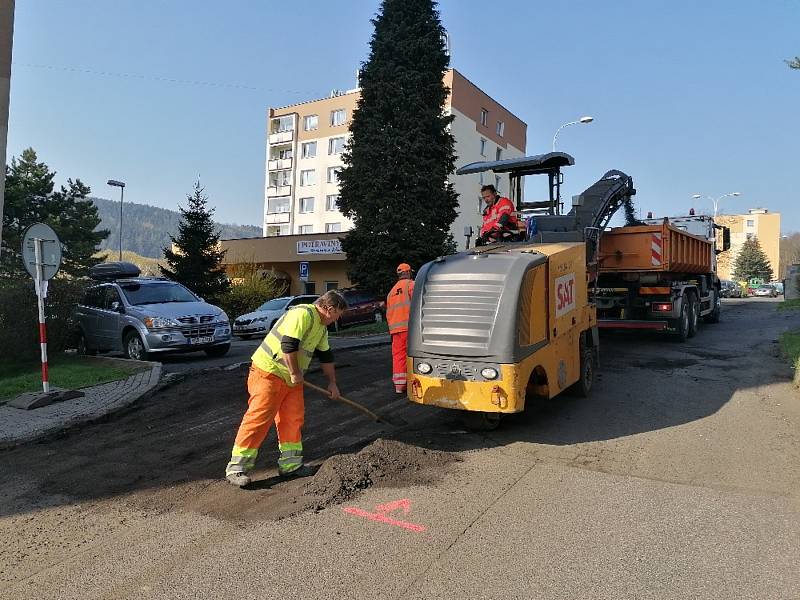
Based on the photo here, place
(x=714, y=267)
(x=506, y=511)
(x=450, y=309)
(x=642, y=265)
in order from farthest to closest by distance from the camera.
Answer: (x=714, y=267)
(x=642, y=265)
(x=450, y=309)
(x=506, y=511)

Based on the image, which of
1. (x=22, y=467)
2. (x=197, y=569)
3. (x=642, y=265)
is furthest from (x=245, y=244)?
(x=197, y=569)

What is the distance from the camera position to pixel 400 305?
7547 mm

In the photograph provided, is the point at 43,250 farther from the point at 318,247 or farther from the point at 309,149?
the point at 309,149

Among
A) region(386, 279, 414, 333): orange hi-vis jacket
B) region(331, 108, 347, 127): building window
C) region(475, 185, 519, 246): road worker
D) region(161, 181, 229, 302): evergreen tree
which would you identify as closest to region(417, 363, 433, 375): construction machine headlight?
region(386, 279, 414, 333): orange hi-vis jacket

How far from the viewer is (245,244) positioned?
38.3 meters

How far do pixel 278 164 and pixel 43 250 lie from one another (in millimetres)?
48475

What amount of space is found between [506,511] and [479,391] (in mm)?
1526

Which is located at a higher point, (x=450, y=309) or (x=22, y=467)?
(x=450, y=309)

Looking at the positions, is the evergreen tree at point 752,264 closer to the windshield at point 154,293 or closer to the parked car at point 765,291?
the parked car at point 765,291

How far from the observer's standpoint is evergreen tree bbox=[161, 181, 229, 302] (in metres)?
23.8

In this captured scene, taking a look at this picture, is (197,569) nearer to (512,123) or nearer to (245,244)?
(245,244)

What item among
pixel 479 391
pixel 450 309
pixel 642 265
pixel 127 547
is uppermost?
pixel 642 265

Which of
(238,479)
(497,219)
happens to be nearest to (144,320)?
(497,219)

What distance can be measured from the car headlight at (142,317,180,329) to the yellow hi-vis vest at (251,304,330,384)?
740 cm
